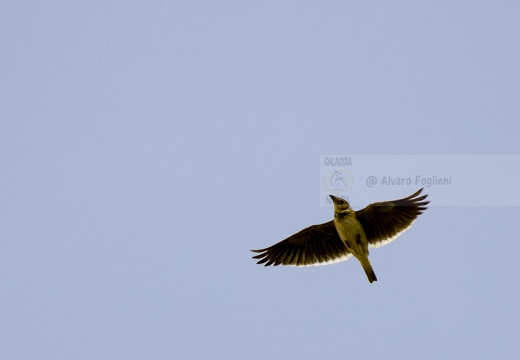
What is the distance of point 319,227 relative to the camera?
19.3m

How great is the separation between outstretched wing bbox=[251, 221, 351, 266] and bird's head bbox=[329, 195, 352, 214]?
0.99m

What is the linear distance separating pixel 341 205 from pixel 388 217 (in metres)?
1.37

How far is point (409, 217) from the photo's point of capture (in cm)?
1845

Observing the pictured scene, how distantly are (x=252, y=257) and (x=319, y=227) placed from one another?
2233 mm

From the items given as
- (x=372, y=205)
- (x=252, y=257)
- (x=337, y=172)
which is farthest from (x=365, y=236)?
(x=252, y=257)

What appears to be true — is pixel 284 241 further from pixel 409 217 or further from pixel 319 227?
pixel 409 217

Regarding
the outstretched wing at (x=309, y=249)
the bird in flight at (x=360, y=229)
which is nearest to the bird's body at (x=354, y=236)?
the bird in flight at (x=360, y=229)

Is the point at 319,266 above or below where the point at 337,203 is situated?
below

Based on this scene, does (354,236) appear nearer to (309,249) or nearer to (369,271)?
(369,271)

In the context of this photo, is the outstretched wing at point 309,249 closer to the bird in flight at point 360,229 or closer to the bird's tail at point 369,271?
the bird in flight at point 360,229

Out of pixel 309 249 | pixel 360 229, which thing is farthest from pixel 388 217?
pixel 309 249

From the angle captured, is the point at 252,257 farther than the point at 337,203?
Yes

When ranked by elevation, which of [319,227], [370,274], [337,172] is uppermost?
[337,172]

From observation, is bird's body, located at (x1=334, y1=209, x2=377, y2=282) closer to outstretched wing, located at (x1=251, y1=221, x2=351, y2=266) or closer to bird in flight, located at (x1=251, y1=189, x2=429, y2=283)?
bird in flight, located at (x1=251, y1=189, x2=429, y2=283)
